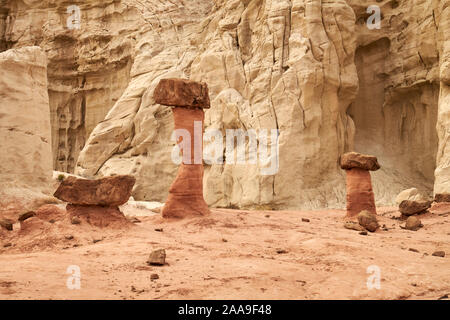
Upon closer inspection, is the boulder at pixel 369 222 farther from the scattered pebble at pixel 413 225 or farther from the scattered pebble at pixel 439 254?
the scattered pebble at pixel 439 254

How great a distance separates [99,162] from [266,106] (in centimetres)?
1006

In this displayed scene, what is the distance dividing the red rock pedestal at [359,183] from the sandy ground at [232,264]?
2590 mm

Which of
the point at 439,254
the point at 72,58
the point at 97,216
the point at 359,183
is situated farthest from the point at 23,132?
the point at 72,58

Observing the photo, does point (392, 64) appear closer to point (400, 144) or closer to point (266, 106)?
point (400, 144)

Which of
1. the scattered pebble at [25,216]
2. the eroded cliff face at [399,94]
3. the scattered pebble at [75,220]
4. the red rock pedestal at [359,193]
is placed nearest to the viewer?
the scattered pebble at [25,216]

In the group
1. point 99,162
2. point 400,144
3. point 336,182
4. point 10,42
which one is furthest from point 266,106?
point 10,42

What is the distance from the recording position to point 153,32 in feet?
92.4

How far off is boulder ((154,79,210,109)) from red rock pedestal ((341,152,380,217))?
4.99 m

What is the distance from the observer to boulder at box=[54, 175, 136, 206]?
9633 millimetres

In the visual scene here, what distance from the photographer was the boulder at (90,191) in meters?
9.63

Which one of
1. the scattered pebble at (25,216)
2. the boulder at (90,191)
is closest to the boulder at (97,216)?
the boulder at (90,191)

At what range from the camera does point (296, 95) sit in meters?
20.3

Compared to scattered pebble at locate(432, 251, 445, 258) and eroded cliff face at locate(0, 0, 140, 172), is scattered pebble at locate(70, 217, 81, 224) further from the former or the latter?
eroded cliff face at locate(0, 0, 140, 172)
